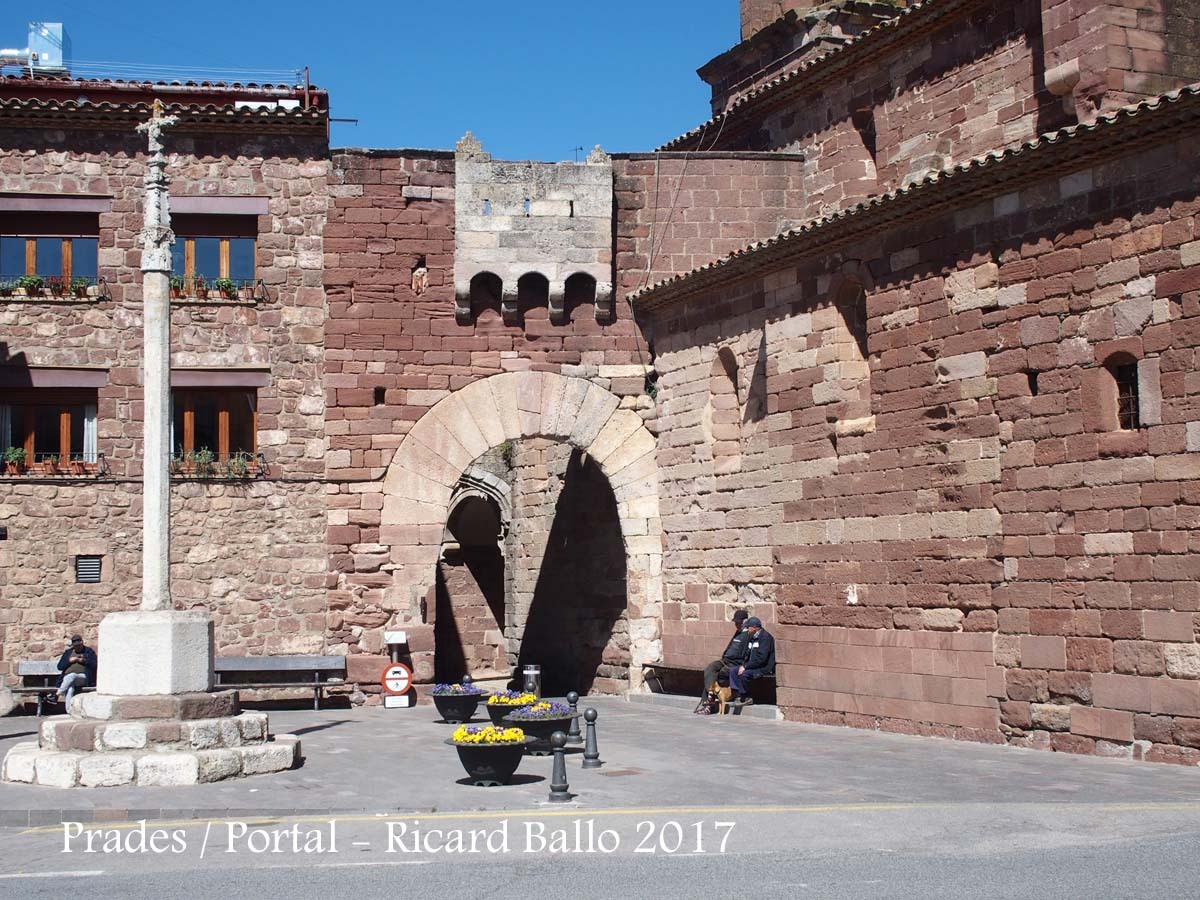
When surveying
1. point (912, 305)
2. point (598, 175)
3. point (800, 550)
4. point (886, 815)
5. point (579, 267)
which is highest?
point (598, 175)

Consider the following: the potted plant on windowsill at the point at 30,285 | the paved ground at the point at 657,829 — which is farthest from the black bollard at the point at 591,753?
the potted plant on windowsill at the point at 30,285

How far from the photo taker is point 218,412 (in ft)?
62.5

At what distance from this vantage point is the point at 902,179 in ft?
62.7

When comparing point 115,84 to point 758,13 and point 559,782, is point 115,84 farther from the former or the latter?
point 559,782

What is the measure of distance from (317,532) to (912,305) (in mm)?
8232

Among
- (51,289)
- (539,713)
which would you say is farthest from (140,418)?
(539,713)

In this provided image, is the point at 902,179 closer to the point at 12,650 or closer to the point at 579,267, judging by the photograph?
the point at 579,267

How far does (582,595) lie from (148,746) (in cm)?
1186

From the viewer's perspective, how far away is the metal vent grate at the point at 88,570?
1845 centimetres

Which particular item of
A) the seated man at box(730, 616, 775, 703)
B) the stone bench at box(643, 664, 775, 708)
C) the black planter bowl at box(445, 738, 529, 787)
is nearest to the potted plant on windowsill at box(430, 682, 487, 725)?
the seated man at box(730, 616, 775, 703)

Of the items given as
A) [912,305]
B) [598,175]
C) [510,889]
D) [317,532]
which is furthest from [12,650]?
[510,889]

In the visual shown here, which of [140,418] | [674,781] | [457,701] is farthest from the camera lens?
[140,418]

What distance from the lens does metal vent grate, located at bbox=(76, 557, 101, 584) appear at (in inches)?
727

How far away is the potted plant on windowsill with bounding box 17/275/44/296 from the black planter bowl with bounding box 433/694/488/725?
7.64 m
